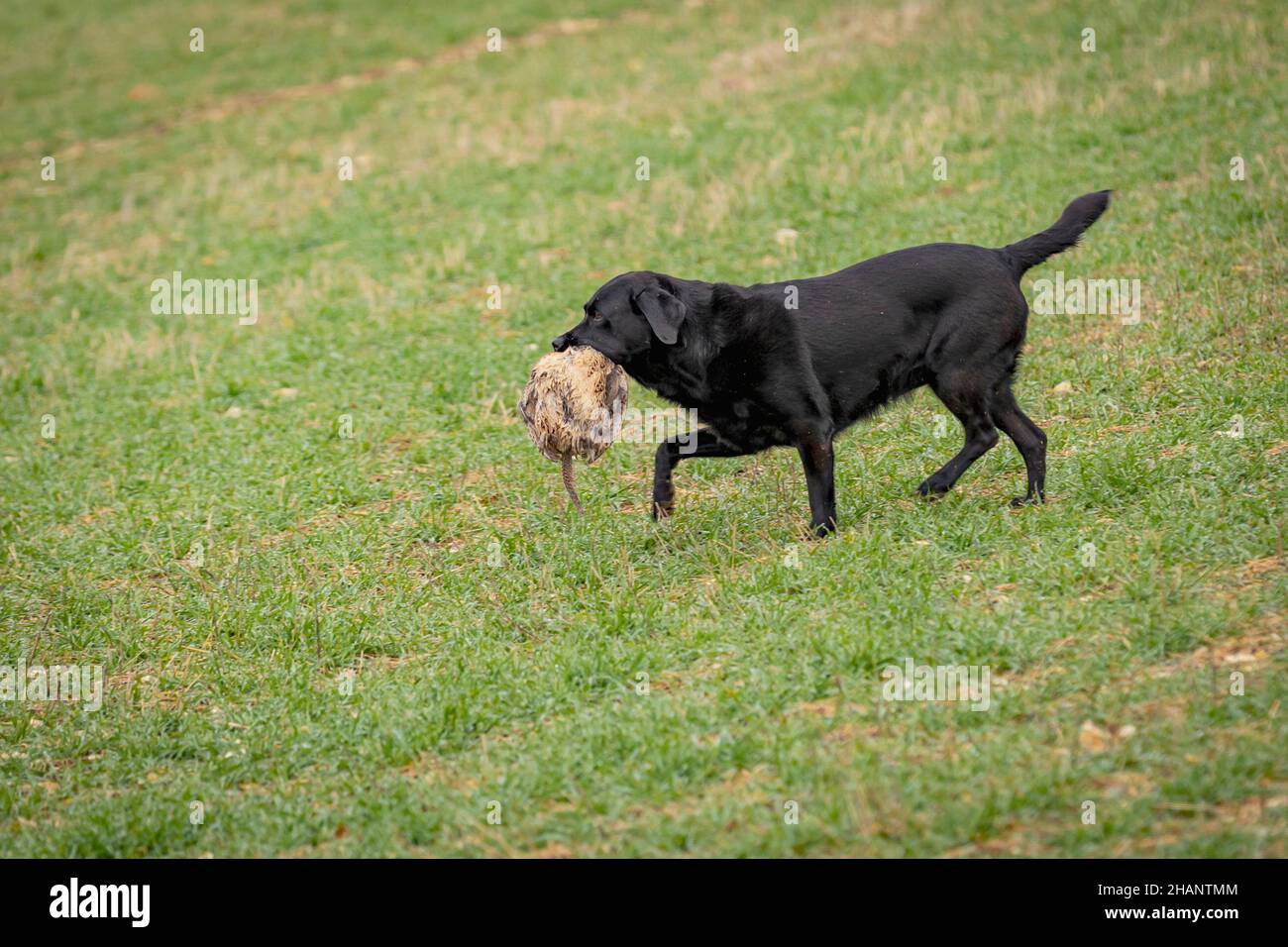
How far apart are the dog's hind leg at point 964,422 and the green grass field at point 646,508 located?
0.15 metres

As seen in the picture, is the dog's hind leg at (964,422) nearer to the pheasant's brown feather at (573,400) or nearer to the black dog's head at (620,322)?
the black dog's head at (620,322)

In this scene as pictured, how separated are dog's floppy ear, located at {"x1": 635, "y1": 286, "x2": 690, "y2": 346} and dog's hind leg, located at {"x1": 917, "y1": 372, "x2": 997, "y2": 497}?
4.76ft

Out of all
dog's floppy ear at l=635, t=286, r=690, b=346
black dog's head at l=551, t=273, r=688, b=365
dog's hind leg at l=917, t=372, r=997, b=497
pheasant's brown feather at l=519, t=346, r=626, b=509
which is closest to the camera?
dog's floppy ear at l=635, t=286, r=690, b=346

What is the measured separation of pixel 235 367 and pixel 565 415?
4880mm

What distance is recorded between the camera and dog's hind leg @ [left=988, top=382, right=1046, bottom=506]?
6660 millimetres

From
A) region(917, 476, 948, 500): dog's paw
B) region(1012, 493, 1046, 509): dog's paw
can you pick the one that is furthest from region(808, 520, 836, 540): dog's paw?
region(1012, 493, 1046, 509): dog's paw

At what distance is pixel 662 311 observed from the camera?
6.34m

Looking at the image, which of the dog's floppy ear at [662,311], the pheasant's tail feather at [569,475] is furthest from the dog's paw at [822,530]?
the pheasant's tail feather at [569,475]

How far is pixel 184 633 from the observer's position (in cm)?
646

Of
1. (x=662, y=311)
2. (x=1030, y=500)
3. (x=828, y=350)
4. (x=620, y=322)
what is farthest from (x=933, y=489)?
(x=620, y=322)

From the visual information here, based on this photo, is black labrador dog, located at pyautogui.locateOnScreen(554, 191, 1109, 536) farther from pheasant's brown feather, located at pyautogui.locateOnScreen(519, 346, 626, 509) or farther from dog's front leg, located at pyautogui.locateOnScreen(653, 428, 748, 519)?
pheasant's brown feather, located at pyautogui.locateOnScreen(519, 346, 626, 509)

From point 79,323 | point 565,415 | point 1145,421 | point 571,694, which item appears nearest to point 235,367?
point 79,323

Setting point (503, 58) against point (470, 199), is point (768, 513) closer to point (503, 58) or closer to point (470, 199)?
point (470, 199)

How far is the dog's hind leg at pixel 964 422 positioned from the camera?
21.9 feet
